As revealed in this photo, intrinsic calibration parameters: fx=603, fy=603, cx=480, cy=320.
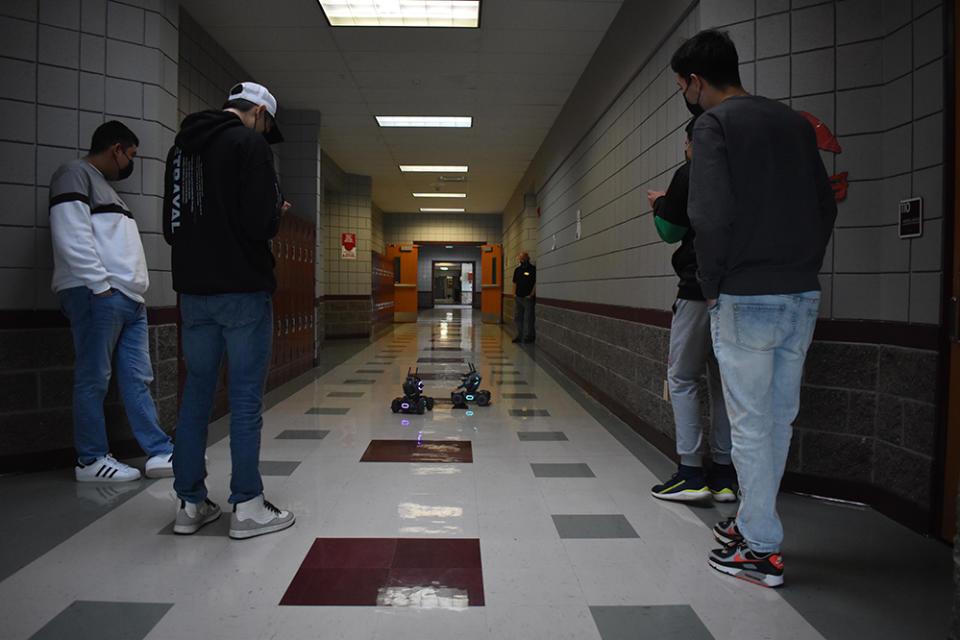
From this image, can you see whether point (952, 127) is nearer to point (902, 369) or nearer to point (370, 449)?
point (902, 369)

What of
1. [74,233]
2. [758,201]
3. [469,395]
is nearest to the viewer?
[758,201]

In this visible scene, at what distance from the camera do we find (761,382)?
5.16ft

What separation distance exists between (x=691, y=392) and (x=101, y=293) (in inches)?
94.3

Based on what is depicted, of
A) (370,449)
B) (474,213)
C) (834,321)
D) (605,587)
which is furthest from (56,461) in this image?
(474,213)

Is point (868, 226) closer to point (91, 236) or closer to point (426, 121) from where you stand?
point (91, 236)

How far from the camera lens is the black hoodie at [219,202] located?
1841mm

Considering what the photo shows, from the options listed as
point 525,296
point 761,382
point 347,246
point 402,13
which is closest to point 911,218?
point 761,382

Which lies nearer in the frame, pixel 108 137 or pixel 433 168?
pixel 108 137

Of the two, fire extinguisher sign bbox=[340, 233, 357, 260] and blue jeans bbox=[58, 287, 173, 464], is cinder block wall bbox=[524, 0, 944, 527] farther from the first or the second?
fire extinguisher sign bbox=[340, 233, 357, 260]

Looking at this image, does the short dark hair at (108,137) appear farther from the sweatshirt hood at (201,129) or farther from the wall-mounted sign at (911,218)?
the wall-mounted sign at (911,218)

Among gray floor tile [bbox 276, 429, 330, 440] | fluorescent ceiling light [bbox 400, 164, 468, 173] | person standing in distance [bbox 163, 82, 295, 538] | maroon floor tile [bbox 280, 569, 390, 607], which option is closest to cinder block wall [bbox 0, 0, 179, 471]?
gray floor tile [bbox 276, 429, 330, 440]

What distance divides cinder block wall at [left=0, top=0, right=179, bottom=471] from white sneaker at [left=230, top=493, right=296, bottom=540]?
4.33ft

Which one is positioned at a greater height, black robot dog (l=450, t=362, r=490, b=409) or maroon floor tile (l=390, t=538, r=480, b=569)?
black robot dog (l=450, t=362, r=490, b=409)

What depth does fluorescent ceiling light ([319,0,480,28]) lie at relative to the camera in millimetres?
4043
